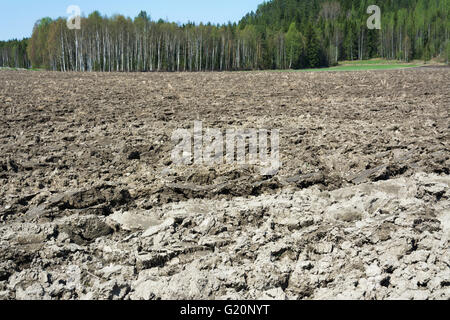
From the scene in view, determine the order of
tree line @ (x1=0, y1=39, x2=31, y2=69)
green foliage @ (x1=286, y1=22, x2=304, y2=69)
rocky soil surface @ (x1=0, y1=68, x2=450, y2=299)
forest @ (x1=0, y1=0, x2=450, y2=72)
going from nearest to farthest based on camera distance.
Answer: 1. rocky soil surface @ (x1=0, y1=68, x2=450, y2=299)
2. forest @ (x1=0, y1=0, x2=450, y2=72)
3. green foliage @ (x1=286, y1=22, x2=304, y2=69)
4. tree line @ (x1=0, y1=39, x2=31, y2=69)

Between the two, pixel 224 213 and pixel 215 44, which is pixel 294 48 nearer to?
pixel 215 44

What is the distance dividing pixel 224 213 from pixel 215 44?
6649 cm

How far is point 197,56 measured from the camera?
65.9 meters

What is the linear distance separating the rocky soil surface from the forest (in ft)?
162

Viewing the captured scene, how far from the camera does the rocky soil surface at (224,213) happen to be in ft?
11.8

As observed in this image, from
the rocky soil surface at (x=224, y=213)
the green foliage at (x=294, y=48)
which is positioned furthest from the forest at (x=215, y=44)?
the rocky soil surface at (x=224, y=213)

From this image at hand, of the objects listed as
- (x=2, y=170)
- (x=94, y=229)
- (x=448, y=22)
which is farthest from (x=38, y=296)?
(x=448, y=22)

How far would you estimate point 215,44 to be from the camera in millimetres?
68062

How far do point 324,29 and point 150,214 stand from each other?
91955 mm

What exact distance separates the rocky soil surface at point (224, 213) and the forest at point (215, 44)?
49.5 metres

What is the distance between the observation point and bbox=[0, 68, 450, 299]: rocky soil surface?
3.61 m

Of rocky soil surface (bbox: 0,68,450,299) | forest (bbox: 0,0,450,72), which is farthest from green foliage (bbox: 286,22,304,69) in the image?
rocky soil surface (bbox: 0,68,450,299)

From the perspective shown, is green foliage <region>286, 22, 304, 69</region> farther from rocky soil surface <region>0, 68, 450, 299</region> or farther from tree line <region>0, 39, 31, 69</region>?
rocky soil surface <region>0, 68, 450, 299</region>

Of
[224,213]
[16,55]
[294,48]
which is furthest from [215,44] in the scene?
[224,213]
